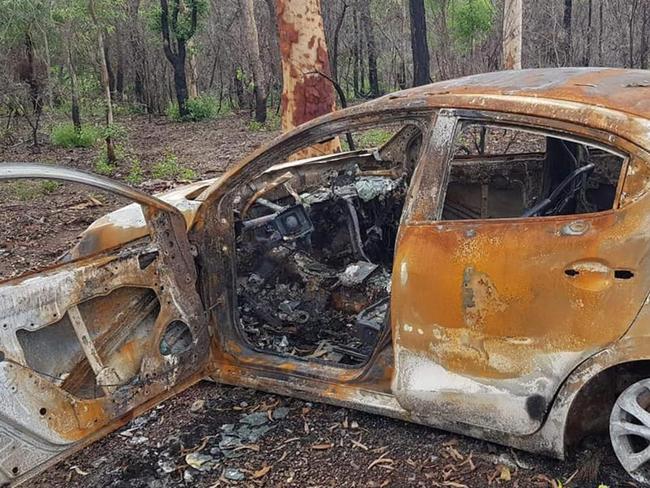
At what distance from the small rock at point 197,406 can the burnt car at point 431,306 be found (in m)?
0.30

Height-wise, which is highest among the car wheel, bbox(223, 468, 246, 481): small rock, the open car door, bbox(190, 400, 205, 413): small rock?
A: the open car door

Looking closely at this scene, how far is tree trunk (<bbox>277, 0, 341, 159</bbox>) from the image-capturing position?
780cm

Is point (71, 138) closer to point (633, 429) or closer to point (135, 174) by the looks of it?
point (135, 174)

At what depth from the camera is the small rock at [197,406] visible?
366 cm

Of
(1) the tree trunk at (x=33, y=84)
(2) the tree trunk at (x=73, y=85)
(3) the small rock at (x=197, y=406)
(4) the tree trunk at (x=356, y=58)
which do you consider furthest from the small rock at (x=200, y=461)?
(4) the tree trunk at (x=356, y=58)

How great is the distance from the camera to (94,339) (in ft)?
9.61

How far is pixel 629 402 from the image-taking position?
96.7 inches

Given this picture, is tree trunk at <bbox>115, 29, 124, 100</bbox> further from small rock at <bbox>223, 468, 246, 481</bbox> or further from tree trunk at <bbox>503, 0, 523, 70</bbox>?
small rock at <bbox>223, 468, 246, 481</bbox>

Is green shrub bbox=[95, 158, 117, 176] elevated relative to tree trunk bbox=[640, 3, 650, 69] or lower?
lower

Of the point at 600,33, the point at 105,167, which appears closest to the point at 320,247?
the point at 105,167

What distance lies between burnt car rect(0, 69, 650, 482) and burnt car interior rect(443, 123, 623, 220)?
16 mm

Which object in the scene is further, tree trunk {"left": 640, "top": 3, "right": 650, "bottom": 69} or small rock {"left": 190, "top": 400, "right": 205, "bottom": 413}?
tree trunk {"left": 640, "top": 3, "right": 650, "bottom": 69}

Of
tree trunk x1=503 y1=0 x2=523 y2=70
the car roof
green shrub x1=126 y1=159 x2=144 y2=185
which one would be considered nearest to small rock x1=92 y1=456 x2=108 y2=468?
the car roof

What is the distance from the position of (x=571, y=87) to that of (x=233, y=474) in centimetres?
230
